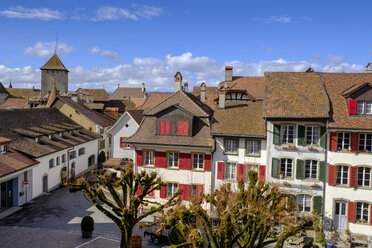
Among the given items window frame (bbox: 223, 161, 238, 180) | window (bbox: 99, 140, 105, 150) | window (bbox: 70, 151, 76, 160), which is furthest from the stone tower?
window frame (bbox: 223, 161, 238, 180)

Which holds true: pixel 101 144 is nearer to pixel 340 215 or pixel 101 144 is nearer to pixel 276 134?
pixel 276 134

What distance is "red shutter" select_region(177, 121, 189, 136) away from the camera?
98.3ft

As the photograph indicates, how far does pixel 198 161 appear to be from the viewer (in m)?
29.6

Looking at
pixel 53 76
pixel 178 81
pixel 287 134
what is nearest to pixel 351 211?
pixel 287 134

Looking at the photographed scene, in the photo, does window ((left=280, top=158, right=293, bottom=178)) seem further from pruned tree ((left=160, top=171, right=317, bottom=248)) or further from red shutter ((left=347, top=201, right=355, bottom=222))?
pruned tree ((left=160, top=171, right=317, bottom=248))

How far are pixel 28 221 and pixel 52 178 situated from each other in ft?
31.3

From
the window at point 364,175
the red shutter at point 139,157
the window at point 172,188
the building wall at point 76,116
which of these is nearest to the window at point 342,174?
the window at point 364,175

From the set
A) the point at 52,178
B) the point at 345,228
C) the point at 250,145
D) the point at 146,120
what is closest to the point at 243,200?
the point at 250,145

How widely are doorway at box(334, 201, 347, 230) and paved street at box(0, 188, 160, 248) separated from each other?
49.3ft

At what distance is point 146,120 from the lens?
106ft

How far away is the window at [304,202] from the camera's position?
86.9 ft

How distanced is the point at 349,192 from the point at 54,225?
2401cm

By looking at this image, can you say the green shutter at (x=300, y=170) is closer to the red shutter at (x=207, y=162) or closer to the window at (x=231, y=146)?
the window at (x=231, y=146)

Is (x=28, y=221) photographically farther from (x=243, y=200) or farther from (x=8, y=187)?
(x=243, y=200)
